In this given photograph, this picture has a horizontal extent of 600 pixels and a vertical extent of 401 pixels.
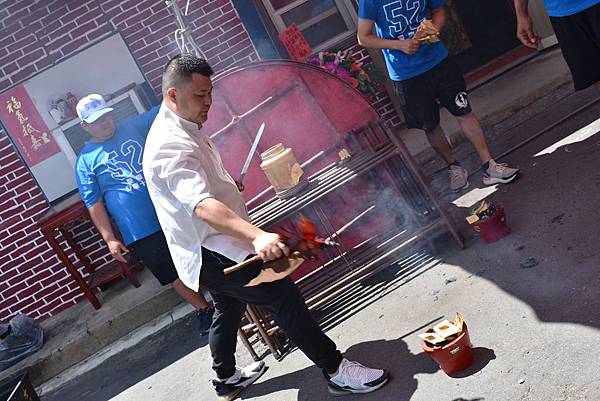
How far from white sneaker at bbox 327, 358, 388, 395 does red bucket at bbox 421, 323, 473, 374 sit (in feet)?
1.38

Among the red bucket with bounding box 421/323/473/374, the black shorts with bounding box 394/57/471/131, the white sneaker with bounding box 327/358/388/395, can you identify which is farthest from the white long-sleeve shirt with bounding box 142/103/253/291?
the black shorts with bounding box 394/57/471/131

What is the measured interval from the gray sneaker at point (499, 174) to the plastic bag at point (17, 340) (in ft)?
16.4

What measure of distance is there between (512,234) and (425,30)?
1.79 m

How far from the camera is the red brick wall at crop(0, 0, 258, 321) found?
791 centimetres

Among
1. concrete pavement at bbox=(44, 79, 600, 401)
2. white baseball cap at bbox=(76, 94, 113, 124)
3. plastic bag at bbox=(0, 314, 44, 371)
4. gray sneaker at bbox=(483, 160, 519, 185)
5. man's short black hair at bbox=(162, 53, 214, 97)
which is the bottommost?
concrete pavement at bbox=(44, 79, 600, 401)

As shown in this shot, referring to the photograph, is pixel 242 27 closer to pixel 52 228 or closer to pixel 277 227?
pixel 52 228

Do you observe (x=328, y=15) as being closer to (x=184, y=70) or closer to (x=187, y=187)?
(x=184, y=70)

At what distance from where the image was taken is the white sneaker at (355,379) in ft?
13.6

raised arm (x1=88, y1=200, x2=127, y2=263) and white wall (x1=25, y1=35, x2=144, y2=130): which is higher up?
white wall (x1=25, y1=35, x2=144, y2=130)

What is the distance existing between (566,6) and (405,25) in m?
1.36

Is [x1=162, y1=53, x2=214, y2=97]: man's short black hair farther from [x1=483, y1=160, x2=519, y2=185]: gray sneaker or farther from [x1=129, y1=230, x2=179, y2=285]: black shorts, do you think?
[x1=483, y1=160, x2=519, y2=185]: gray sneaker

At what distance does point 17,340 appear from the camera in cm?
752

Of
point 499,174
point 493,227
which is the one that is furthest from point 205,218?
point 499,174

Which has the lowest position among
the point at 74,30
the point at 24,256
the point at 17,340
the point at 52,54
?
the point at 17,340
